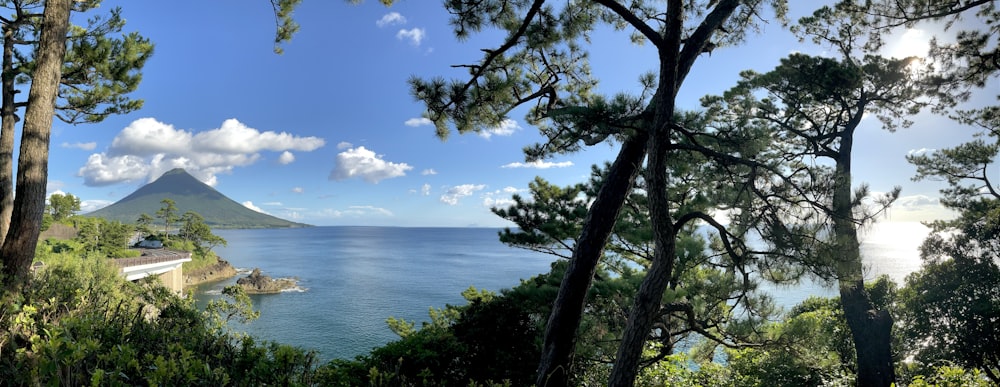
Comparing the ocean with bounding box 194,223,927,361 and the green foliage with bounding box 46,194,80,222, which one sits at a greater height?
the green foliage with bounding box 46,194,80,222

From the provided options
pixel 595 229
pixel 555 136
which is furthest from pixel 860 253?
pixel 555 136

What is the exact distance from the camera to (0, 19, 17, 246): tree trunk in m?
3.67

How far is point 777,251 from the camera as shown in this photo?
3326mm

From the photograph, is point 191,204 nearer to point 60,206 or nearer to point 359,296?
point 60,206

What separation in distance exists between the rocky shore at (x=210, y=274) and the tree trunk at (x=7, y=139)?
1229 inches

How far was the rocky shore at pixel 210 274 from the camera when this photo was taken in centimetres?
3116

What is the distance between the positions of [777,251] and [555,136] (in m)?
1.96

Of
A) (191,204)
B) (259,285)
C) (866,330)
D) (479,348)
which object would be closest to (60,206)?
(259,285)

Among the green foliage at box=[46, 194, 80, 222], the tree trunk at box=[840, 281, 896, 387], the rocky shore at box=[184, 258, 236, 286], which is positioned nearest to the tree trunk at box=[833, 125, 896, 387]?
the tree trunk at box=[840, 281, 896, 387]

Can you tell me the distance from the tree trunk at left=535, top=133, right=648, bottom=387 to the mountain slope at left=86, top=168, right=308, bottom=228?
170 m

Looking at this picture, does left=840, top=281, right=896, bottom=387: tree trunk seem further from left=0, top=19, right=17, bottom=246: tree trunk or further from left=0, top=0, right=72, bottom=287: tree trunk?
left=0, top=19, right=17, bottom=246: tree trunk

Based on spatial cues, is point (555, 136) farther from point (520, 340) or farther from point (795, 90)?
point (795, 90)

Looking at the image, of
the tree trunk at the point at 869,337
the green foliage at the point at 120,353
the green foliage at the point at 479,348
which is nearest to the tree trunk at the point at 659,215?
the green foliage at the point at 479,348

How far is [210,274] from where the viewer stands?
33.8 metres
